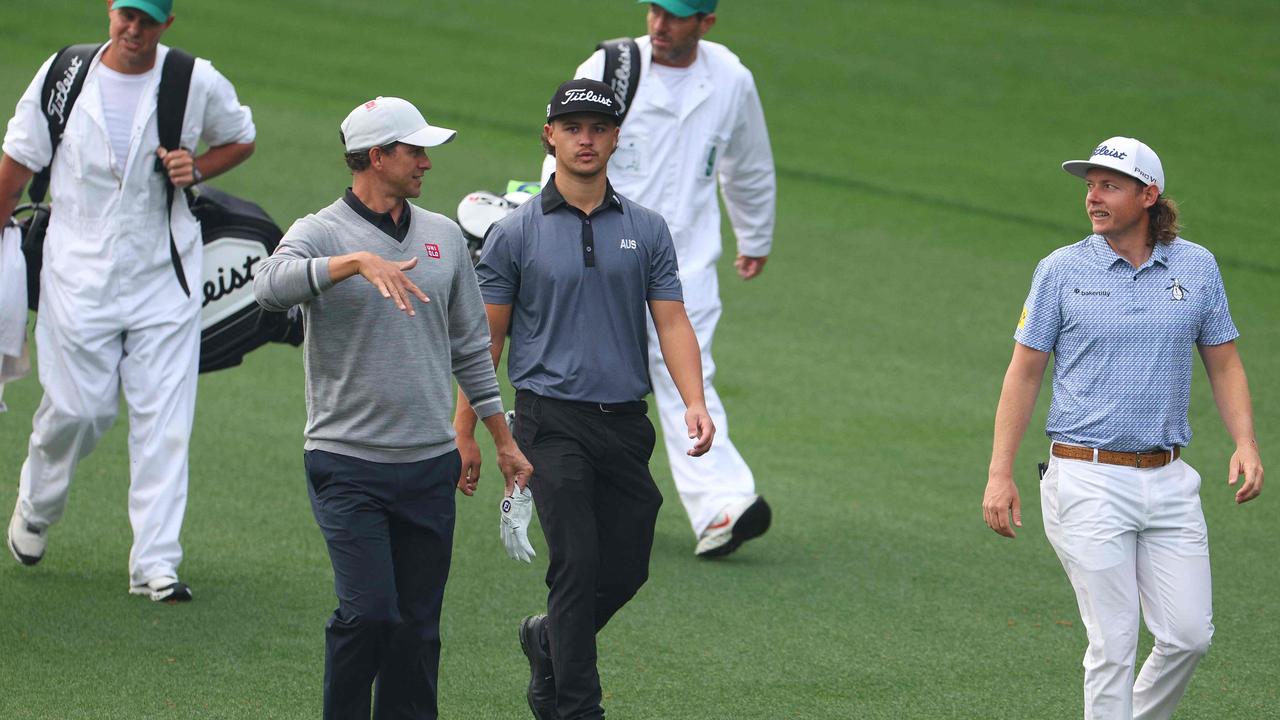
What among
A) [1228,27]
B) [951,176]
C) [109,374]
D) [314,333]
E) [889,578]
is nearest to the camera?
[314,333]

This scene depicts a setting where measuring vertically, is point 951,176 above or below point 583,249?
below

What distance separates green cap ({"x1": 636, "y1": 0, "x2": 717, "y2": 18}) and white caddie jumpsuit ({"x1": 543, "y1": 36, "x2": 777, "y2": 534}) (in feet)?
0.85

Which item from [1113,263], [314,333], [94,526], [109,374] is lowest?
[94,526]

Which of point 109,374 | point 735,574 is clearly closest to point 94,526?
point 109,374

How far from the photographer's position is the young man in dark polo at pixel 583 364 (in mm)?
5723

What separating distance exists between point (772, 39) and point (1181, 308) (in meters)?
18.6

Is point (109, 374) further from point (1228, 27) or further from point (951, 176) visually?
point (1228, 27)

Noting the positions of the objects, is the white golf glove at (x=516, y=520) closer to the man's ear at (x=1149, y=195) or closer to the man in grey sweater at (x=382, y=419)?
the man in grey sweater at (x=382, y=419)

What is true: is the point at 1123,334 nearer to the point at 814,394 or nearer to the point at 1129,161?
the point at 1129,161

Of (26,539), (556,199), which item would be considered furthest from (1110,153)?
(26,539)

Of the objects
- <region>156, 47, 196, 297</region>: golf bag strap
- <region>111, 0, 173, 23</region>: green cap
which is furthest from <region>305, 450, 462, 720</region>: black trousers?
<region>111, 0, 173, 23</region>: green cap

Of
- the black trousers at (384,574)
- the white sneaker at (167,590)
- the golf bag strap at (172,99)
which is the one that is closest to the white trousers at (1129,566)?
the black trousers at (384,574)

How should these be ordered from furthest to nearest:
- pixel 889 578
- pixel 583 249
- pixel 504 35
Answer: pixel 504 35, pixel 889 578, pixel 583 249

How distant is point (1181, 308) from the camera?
217 inches
